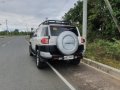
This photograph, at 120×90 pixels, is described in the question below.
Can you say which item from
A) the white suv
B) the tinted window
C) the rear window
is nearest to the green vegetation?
the white suv

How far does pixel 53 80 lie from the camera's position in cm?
936

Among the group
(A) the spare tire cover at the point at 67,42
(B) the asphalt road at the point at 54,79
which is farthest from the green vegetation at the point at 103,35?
(A) the spare tire cover at the point at 67,42

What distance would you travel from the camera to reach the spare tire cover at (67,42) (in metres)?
11.0

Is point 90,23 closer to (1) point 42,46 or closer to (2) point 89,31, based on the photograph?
(2) point 89,31

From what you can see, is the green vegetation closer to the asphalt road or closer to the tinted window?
the asphalt road

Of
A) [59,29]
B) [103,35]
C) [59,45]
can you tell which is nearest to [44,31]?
[59,29]

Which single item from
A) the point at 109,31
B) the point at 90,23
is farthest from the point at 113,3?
the point at 90,23

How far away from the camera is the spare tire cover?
1104 cm

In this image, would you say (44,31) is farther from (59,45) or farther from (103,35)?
(103,35)

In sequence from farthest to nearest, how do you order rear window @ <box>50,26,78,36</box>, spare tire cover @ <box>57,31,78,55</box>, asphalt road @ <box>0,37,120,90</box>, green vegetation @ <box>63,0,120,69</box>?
green vegetation @ <box>63,0,120,69</box> < rear window @ <box>50,26,78,36</box> < spare tire cover @ <box>57,31,78,55</box> < asphalt road @ <box>0,37,120,90</box>

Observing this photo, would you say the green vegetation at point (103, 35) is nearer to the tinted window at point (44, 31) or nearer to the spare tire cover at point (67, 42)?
the spare tire cover at point (67, 42)

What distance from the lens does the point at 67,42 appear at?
440 inches

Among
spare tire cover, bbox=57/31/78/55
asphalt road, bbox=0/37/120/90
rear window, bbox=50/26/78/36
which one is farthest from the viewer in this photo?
rear window, bbox=50/26/78/36

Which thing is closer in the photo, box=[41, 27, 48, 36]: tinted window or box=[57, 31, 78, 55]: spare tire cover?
box=[57, 31, 78, 55]: spare tire cover
